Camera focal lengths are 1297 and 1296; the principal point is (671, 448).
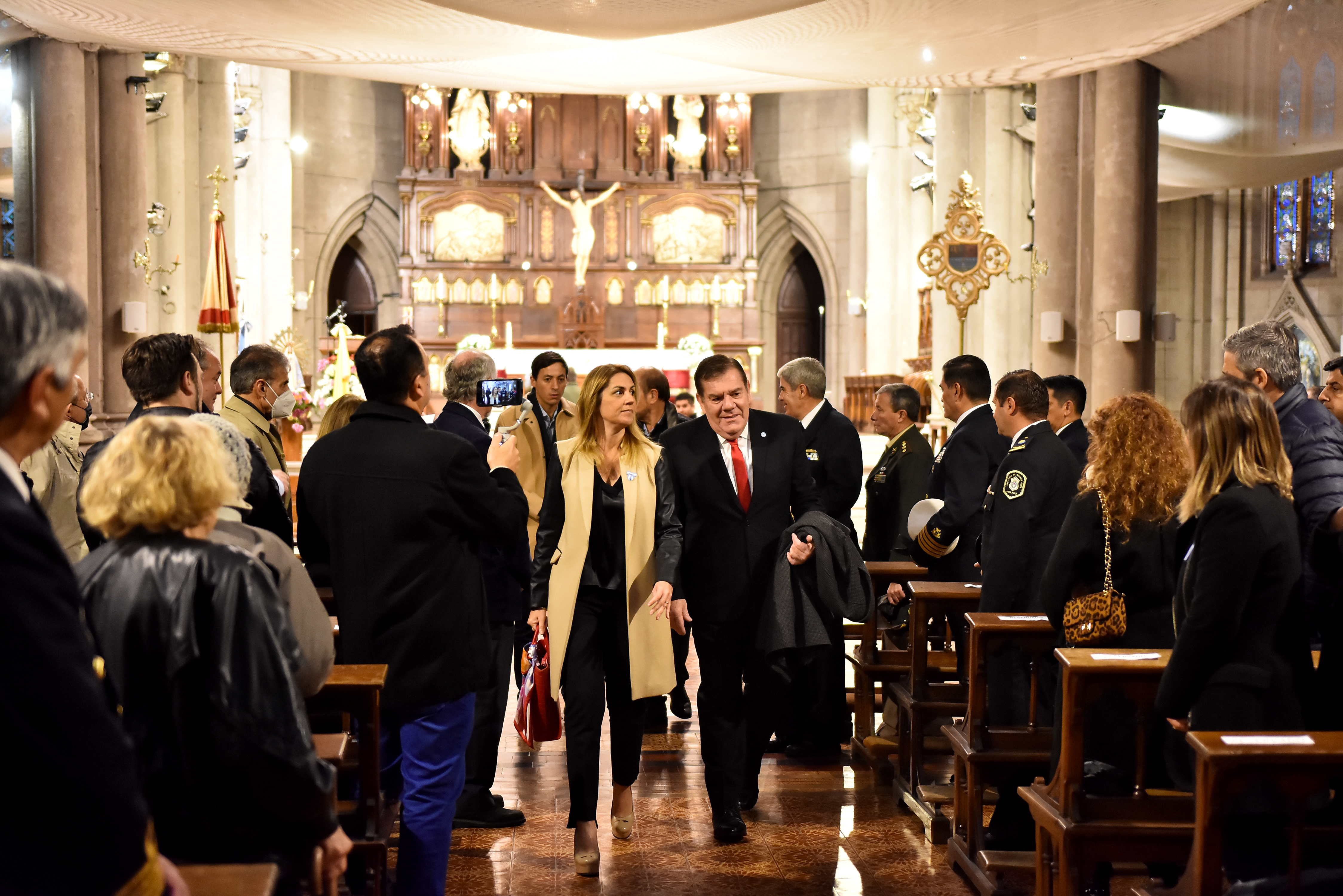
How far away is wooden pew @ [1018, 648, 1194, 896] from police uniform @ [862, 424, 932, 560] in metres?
2.15

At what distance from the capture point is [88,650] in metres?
1.48

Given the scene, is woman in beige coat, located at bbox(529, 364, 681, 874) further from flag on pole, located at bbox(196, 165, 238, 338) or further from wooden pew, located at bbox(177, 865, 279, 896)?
flag on pole, located at bbox(196, 165, 238, 338)

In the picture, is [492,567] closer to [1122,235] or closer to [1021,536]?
[1021,536]

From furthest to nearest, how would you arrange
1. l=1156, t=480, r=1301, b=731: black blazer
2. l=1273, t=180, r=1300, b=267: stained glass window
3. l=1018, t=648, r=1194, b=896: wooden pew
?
l=1273, t=180, r=1300, b=267: stained glass window < l=1018, t=648, r=1194, b=896: wooden pew < l=1156, t=480, r=1301, b=731: black blazer

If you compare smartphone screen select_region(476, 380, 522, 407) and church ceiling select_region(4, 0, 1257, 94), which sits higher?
church ceiling select_region(4, 0, 1257, 94)

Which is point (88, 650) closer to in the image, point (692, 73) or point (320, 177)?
point (692, 73)

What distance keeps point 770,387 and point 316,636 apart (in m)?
22.9

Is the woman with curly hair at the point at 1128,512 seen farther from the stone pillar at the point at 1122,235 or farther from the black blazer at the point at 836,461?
the stone pillar at the point at 1122,235

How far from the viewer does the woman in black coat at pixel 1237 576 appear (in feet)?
8.85

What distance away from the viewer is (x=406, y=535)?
3.15 metres

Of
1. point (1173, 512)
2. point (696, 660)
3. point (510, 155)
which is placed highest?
point (510, 155)

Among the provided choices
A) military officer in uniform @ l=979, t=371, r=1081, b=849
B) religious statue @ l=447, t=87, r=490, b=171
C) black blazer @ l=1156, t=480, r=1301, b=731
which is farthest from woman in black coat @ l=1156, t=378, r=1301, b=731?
religious statue @ l=447, t=87, r=490, b=171

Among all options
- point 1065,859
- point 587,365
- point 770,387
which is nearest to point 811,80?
point 1065,859

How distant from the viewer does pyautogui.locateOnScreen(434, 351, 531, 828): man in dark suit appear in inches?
175
